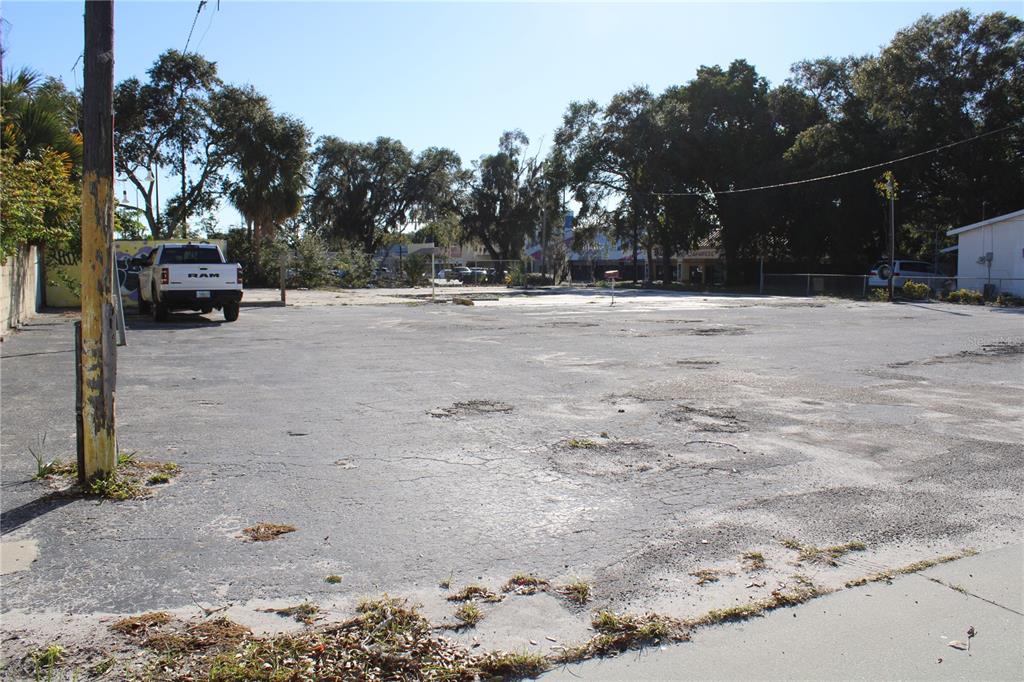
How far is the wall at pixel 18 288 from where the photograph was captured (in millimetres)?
16172

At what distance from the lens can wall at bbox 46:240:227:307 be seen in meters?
23.4

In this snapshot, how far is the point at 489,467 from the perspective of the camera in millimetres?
6496

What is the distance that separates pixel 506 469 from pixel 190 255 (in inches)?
664

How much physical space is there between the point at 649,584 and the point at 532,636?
2.82ft

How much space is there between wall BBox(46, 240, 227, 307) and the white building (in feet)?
110

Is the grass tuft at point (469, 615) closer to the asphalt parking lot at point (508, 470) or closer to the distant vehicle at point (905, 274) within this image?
the asphalt parking lot at point (508, 470)

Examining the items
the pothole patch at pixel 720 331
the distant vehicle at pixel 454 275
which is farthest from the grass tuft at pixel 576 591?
the distant vehicle at pixel 454 275

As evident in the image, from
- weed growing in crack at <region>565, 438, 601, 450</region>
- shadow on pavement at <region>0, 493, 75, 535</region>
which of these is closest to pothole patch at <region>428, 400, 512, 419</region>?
weed growing in crack at <region>565, 438, 601, 450</region>

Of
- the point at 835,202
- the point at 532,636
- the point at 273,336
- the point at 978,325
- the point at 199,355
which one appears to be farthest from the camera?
the point at 835,202

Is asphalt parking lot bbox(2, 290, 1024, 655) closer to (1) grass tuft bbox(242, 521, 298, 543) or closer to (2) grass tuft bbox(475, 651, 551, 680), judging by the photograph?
(1) grass tuft bbox(242, 521, 298, 543)

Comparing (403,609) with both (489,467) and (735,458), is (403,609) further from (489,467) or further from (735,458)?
(735,458)

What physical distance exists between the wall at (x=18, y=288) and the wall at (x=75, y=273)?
5.44 feet

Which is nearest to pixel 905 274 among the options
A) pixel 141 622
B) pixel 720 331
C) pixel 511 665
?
pixel 720 331

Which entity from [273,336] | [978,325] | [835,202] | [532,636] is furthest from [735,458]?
[835,202]
